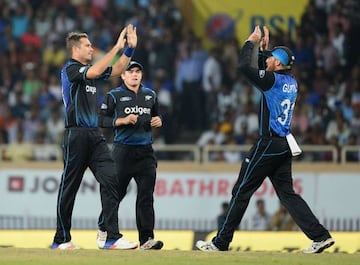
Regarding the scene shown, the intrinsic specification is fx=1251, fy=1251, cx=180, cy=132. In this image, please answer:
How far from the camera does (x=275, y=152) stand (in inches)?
563

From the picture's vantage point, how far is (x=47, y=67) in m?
25.9

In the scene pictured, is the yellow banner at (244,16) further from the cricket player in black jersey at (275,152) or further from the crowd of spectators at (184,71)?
the cricket player in black jersey at (275,152)

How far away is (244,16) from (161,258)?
506 inches

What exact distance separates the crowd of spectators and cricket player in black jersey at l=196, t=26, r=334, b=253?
30.1 feet

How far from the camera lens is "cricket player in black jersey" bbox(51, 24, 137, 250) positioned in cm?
1431

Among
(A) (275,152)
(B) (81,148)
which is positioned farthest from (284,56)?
(B) (81,148)

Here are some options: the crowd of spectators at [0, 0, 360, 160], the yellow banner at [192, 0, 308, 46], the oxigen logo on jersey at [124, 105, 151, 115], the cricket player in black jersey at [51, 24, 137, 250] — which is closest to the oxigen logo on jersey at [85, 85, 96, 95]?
the cricket player in black jersey at [51, 24, 137, 250]

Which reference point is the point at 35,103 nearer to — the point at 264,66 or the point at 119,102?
the point at 119,102

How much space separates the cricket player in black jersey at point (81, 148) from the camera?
1431 centimetres

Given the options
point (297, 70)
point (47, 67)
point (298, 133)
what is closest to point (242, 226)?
point (298, 133)

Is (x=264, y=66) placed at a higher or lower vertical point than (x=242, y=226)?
higher

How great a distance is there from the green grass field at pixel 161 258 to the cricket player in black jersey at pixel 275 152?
0.46 meters

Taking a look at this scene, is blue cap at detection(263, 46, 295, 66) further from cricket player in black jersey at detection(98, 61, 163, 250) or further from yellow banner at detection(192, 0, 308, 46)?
yellow banner at detection(192, 0, 308, 46)

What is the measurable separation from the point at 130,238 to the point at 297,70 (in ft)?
27.0
